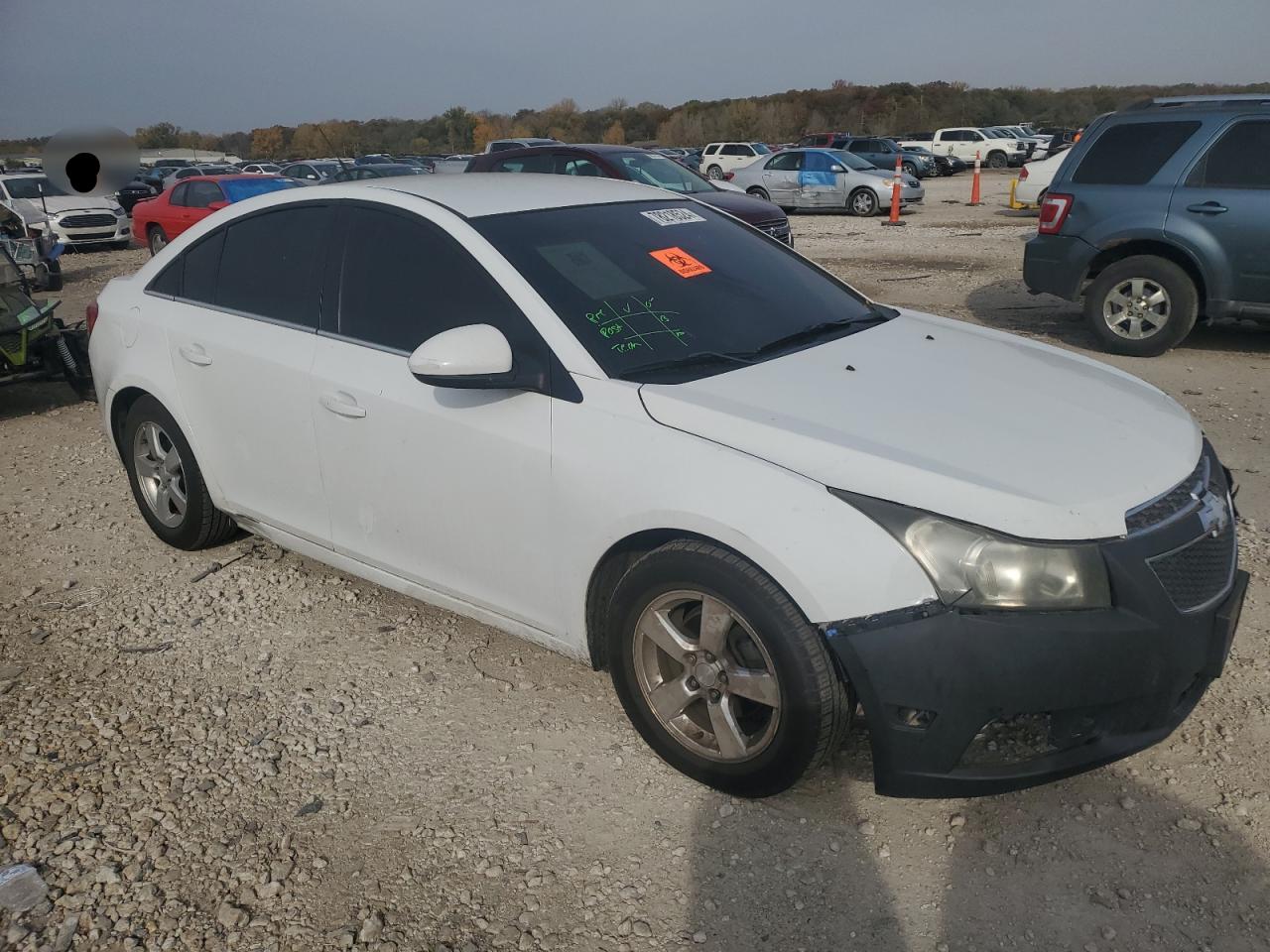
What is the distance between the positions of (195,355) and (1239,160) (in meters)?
7.23

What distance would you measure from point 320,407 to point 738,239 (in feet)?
5.62

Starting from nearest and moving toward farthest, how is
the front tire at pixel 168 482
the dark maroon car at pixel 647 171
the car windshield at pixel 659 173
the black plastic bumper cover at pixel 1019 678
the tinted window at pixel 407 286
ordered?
the black plastic bumper cover at pixel 1019 678 → the tinted window at pixel 407 286 → the front tire at pixel 168 482 → the dark maroon car at pixel 647 171 → the car windshield at pixel 659 173

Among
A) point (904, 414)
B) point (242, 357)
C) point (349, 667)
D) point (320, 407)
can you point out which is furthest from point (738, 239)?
point (349, 667)

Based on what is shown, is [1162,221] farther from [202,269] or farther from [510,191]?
[202,269]

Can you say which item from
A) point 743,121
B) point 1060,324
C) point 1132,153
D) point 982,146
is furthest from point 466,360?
point 743,121

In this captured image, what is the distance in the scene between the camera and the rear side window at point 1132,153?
299 inches

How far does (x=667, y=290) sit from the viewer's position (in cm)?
336

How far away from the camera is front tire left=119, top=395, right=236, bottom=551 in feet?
14.0

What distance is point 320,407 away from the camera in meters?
3.49

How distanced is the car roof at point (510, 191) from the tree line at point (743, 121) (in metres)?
60.9

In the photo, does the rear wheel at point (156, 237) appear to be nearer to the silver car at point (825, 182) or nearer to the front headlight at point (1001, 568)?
the silver car at point (825, 182)

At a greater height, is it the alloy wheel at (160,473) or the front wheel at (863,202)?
the alloy wheel at (160,473)

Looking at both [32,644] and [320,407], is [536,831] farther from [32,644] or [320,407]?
[32,644]

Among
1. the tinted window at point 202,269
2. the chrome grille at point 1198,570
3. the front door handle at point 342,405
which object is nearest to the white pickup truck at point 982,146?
the tinted window at point 202,269
